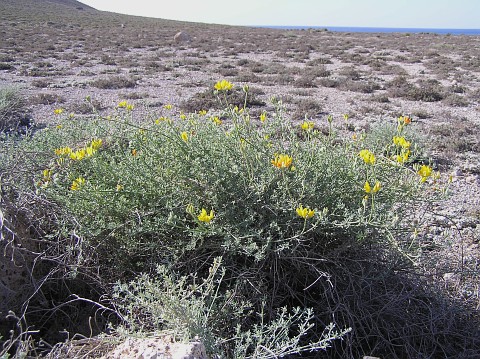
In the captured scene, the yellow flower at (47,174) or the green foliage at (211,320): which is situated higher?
the yellow flower at (47,174)

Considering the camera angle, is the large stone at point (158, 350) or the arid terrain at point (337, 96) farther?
the arid terrain at point (337, 96)

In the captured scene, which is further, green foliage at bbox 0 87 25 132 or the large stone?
green foliage at bbox 0 87 25 132

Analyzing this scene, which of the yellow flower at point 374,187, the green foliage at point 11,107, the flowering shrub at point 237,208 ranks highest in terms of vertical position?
the yellow flower at point 374,187

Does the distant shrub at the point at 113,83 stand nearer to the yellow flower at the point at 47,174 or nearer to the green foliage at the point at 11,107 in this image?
the green foliage at the point at 11,107

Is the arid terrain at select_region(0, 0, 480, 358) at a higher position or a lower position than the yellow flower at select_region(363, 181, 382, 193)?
lower

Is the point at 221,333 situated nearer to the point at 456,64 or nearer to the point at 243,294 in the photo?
the point at 243,294

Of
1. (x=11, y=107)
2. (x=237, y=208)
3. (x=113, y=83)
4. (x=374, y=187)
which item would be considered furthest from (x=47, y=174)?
(x=113, y=83)

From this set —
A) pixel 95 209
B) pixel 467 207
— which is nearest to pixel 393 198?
pixel 95 209

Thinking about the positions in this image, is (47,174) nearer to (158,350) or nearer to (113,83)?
(158,350)

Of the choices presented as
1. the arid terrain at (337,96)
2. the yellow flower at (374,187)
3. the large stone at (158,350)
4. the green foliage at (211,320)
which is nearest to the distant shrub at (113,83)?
the arid terrain at (337,96)

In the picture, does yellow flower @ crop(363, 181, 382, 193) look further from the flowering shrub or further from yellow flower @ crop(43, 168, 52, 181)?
yellow flower @ crop(43, 168, 52, 181)

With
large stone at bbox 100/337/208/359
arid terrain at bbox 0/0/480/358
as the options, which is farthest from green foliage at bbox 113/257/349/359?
arid terrain at bbox 0/0/480/358

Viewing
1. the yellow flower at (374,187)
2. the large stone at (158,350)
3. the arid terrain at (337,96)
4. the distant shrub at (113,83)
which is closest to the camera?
the large stone at (158,350)

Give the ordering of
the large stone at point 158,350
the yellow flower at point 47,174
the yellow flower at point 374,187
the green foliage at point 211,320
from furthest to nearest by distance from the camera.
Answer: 1. the yellow flower at point 47,174
2. the yellow flower at point 374,187
3. the green foliage at point 211,320
4. the large stone at point 158,350
